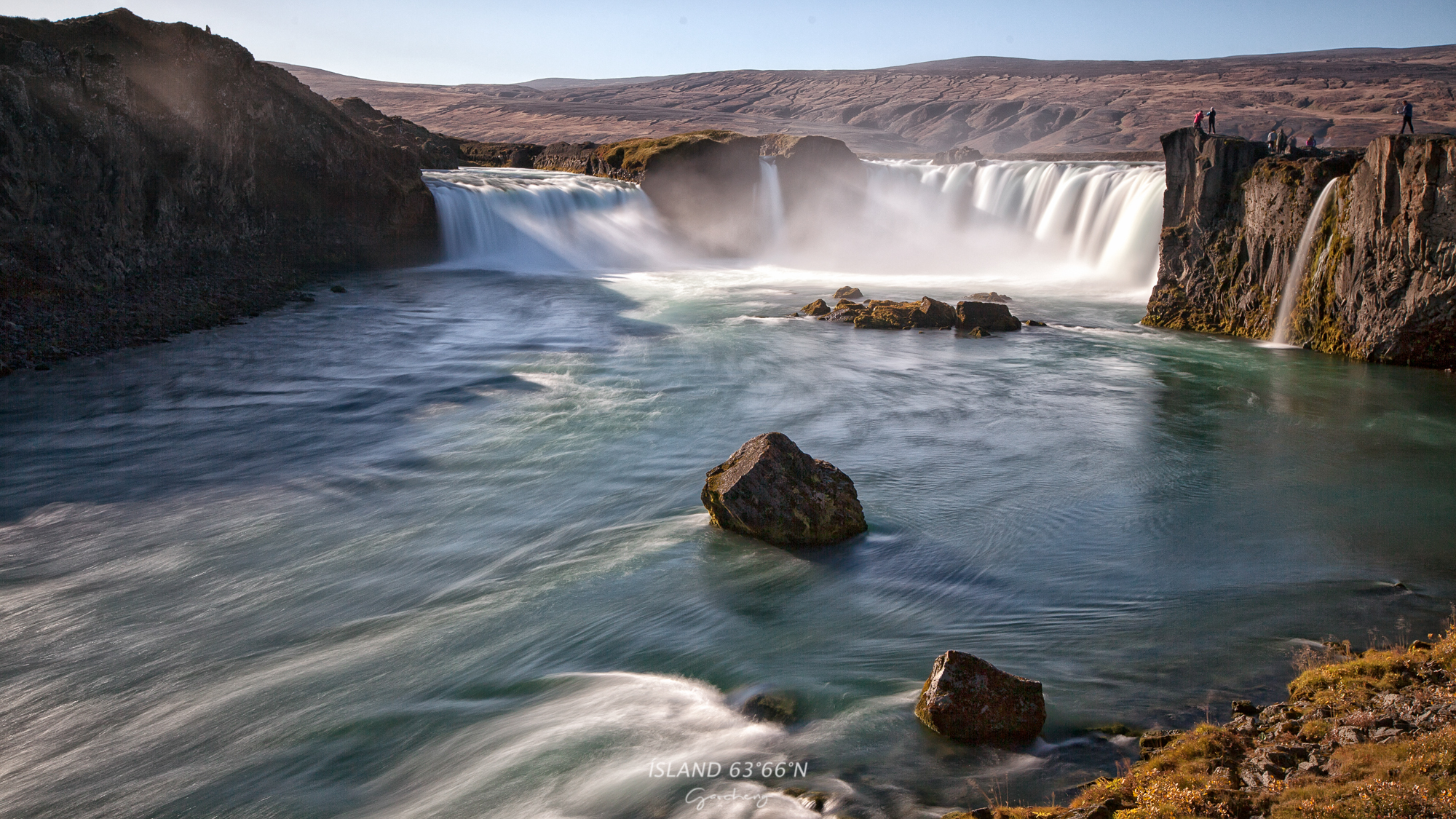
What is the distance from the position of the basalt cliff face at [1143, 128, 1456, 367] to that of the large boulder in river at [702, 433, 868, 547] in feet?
46.2

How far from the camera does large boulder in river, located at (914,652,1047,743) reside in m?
5.71

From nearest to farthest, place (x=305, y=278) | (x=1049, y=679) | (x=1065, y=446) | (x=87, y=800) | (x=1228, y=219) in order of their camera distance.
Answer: (x=87, y=800) < (x=1049, y=679) < (x=1065, y=446) < (x=1228, y=219) < (x=305, y=278)

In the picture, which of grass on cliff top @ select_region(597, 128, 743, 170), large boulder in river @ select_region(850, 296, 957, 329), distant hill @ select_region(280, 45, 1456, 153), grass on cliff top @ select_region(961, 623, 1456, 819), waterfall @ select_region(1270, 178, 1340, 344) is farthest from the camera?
distant hill @ select_region(280, 45, 1456, 153)

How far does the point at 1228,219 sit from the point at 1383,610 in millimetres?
16321

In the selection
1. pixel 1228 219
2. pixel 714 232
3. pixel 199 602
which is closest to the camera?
pixel 199 602

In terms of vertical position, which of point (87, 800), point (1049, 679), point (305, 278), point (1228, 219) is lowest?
point (87, 800)

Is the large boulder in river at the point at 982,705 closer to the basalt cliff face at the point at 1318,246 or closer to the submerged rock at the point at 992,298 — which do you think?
the basalt cliff face at the point at 1318,246

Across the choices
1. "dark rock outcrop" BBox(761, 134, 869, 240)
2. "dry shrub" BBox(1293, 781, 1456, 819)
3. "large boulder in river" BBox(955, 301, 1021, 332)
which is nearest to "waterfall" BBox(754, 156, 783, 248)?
"dark rock outcrop" BBox(761, 134, 869, 240)

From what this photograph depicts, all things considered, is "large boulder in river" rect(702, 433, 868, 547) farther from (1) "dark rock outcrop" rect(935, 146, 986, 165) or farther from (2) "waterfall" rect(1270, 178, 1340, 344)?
(1) "dark rock outcrop" rect(935, 146, 986, 165)

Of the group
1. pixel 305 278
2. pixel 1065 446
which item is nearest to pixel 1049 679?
pixel 1065 446

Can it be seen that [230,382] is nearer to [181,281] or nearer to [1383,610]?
[181,281]

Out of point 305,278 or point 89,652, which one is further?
point 305,278

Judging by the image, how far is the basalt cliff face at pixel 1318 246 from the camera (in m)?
16.3

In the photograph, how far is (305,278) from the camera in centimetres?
2723
